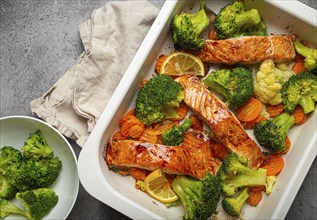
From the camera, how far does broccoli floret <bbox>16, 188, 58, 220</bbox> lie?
8.36 ft

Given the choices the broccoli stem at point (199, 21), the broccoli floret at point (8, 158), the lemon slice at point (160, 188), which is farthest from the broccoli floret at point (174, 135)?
the broccoli floret at point (8, 158)

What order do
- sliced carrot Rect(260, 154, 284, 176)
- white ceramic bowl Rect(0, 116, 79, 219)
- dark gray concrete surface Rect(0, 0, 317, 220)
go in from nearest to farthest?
sliced carrot Rect(260, 154, 284, 176) < white ceramic bowl Rect(0, 116, 79, 219) < dark gray concrete surface Rect(0, 0, 317, 220)

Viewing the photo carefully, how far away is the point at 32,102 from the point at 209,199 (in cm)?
109

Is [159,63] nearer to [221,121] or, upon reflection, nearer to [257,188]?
[221,121]

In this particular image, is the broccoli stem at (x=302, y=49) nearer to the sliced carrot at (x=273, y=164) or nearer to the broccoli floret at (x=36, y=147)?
the sliced carrot at (x=273, y=164)

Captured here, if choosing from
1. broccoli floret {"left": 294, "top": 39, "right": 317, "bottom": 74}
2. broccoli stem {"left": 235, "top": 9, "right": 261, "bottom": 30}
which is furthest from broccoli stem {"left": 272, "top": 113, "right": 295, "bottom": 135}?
broccoli stem {"left": 235, "top": 9, "right": 261, "bottom": 30}

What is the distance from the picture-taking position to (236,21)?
8.01 feet

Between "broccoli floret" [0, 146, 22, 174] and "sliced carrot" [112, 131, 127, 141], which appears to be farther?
"broccoli floret" [0, 146, 22, 174]

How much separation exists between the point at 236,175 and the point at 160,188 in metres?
0.38

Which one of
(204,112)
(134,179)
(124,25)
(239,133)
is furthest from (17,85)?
(239,133)

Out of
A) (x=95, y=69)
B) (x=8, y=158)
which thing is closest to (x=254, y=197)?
(x=95, y=69)

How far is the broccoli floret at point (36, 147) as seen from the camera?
258cm

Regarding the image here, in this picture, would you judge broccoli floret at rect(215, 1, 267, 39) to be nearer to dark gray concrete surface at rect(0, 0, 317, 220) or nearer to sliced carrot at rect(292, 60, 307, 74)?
sliced carrot at rect(292, 60, 307, 74)

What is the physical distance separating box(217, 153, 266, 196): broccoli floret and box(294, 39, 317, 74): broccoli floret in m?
0.54
